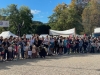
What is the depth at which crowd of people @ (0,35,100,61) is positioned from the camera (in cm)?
1462

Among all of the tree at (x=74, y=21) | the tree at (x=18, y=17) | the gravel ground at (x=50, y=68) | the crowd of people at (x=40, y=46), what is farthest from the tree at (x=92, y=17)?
the gravel ground at (x=50, y=68)

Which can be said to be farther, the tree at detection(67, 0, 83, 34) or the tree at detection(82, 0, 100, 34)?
the tree at detection(67, 0, 83, 34)

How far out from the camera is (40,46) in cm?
1634

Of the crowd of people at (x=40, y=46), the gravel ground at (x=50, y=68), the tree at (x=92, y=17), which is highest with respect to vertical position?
the tree at (x=92, y=17)

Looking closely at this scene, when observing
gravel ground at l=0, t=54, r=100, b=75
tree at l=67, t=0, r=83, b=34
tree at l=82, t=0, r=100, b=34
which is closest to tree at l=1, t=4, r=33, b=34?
tree at l=67, t=0, r=83, b=34

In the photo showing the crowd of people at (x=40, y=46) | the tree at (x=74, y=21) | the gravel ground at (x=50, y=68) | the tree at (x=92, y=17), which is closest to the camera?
the gravel ground at (x=50, y=68)

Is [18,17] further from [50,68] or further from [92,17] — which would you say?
[50,68]

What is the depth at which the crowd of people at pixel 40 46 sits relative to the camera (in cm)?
1462

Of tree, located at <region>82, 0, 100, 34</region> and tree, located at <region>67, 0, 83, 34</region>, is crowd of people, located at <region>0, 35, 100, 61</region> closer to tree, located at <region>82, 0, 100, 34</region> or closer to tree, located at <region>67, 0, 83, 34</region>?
tree, located at <region>82, 0, 100, 34</region>

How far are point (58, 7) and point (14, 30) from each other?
15.1 metres

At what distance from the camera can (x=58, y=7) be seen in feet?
214

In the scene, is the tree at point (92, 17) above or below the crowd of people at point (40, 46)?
above

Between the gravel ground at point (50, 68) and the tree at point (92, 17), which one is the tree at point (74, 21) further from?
the gravel ground at point (50, 68)

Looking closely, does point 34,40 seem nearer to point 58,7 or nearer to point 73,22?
point 73,22
